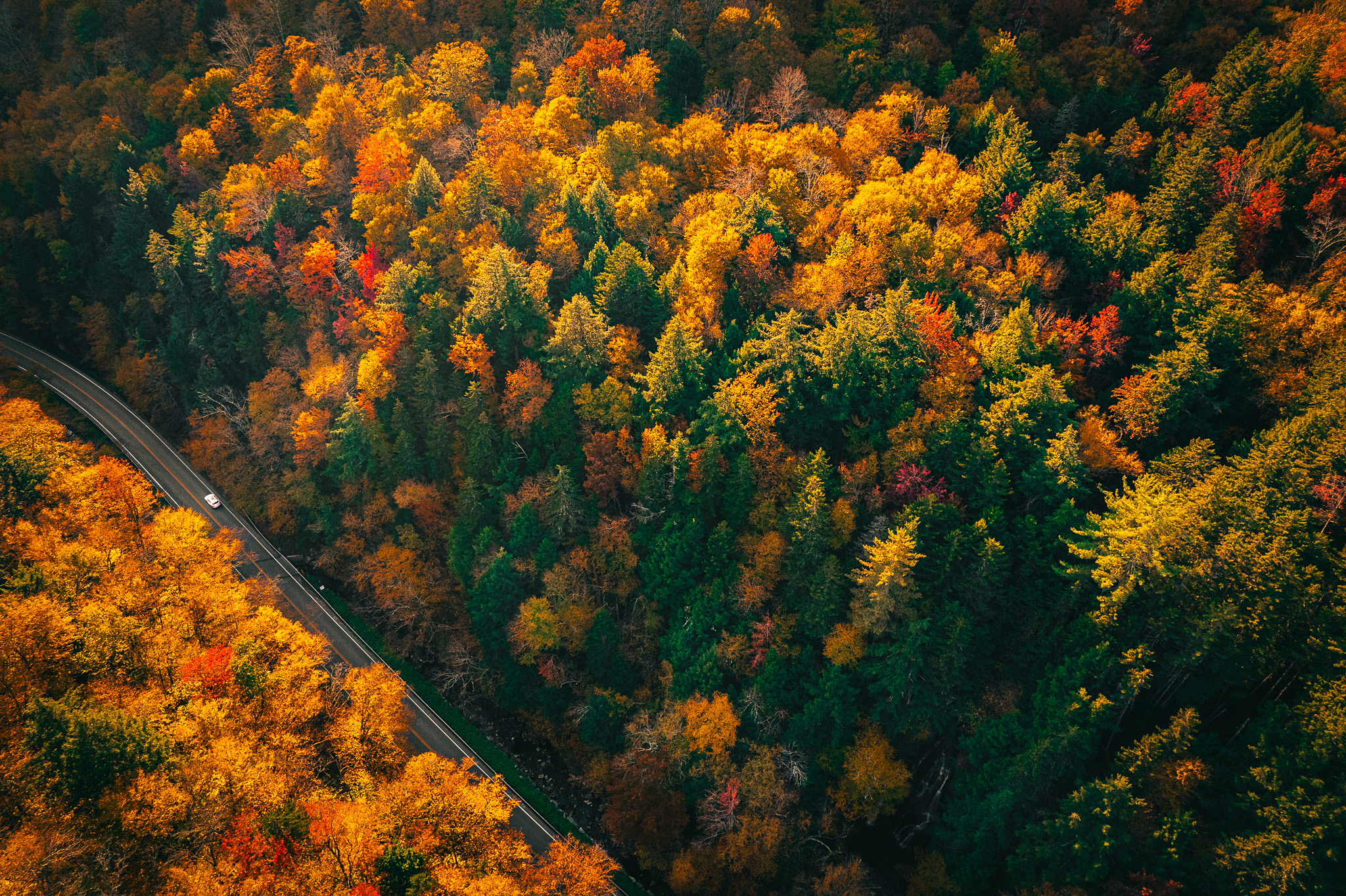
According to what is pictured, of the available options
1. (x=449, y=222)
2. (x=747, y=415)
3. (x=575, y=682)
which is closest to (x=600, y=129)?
(x=449, y=222)

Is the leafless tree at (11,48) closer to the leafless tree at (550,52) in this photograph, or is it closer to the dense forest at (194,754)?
the leafless tree at (550,52)

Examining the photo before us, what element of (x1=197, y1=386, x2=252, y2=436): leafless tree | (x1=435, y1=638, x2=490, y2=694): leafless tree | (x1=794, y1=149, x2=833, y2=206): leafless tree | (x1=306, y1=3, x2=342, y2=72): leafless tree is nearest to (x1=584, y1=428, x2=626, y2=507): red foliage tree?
(x1=435, y1=638, x2=490, y2=694): leafless tree

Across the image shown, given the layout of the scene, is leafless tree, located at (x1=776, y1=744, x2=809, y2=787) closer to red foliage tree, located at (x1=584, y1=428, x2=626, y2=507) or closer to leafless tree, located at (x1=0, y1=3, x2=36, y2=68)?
red foliage tree, located at (x1=584, y1=428, x2=626, y2=507)

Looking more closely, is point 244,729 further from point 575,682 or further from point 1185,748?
point 1185,748


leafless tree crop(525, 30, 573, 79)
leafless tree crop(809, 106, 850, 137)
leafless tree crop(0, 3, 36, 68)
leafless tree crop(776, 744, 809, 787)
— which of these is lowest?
leafless tree crop(776, 744, 809, 787)

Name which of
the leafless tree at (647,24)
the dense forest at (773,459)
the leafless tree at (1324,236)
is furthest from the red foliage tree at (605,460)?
the leafless tree at (1324,236)

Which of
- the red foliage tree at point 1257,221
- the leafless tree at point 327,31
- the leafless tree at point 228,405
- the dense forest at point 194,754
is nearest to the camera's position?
the dense forest at point 194,754

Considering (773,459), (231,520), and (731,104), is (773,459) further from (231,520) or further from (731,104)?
(231,520)
